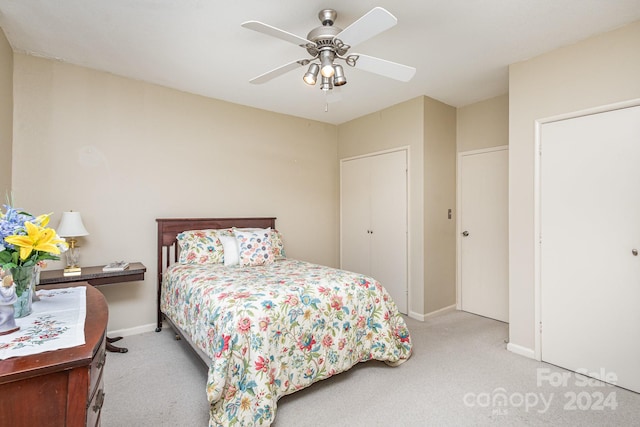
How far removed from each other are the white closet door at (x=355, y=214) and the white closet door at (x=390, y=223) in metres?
0.12

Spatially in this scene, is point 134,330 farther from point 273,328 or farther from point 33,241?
point 33,241

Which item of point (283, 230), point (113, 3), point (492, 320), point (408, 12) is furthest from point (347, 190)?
point (113, 3)

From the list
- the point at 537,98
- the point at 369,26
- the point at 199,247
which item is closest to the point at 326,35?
the point at 369,26

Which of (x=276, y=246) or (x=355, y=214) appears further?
(x=355, y=214)

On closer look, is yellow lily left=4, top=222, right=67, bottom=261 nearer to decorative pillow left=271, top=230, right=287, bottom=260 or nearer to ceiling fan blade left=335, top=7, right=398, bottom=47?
ceiling fan blade left=335, top=7, right=398, bottom=47

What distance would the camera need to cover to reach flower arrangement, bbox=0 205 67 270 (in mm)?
1109

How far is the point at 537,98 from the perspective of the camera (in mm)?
2680

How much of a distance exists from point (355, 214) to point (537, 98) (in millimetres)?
2486

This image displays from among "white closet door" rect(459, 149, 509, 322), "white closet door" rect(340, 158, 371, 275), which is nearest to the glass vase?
"white closet door" rect(340, 158, 371, 275)

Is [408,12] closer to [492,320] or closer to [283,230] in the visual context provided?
[283,230]

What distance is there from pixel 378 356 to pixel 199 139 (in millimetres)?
2883

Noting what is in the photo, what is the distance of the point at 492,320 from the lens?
3.64 m

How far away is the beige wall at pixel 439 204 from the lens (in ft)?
12.1

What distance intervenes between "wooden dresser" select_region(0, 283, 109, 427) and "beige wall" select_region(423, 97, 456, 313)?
3314mm
